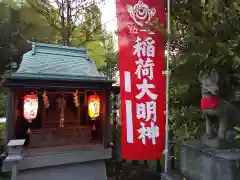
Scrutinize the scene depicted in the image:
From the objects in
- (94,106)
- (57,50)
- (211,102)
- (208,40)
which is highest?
(57,50)

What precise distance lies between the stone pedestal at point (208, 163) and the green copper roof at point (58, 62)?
3681 millimetres

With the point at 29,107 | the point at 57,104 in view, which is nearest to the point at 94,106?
the point at 57,104

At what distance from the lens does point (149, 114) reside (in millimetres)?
5043

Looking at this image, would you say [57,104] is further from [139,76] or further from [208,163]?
[208,163]

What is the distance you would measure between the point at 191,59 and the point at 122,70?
1960 mm

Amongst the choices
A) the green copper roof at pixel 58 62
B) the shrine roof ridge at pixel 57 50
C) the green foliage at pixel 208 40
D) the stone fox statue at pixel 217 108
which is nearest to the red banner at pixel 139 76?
the green foliage at pixel 208 40

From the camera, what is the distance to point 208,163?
3750 mm

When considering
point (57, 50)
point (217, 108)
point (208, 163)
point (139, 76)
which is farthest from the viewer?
point (57, 50)

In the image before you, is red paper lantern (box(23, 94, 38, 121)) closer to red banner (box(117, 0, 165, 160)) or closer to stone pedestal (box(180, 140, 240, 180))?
red banner (box(117, 0, 165, 160))

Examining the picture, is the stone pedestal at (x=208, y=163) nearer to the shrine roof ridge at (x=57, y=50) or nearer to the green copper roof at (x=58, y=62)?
the green copper roof at (x=58, y=62)

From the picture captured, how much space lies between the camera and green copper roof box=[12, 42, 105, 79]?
678 centimetres

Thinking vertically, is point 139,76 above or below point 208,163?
above

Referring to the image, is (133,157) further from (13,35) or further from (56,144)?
(13,35)

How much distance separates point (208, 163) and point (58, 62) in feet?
19.3
